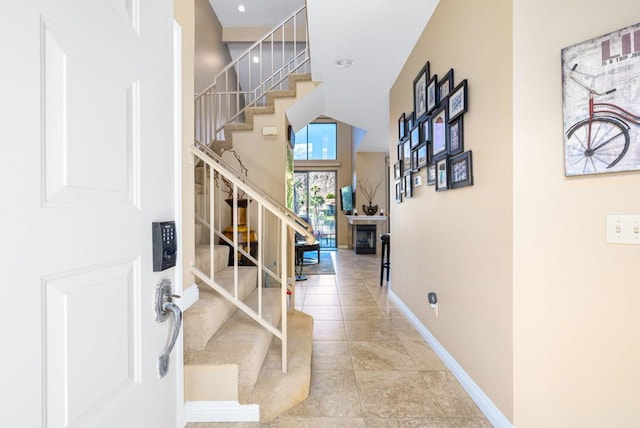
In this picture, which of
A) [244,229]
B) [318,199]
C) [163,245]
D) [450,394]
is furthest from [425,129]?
[318,199]

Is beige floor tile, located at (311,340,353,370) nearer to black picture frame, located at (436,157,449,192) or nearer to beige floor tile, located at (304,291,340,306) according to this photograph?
beige floor tile, located at (304,291,340,306)

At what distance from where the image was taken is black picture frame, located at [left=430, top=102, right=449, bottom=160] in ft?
6.85

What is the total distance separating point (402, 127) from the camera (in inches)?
125

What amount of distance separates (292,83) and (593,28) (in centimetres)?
310

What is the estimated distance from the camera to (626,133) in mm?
1219

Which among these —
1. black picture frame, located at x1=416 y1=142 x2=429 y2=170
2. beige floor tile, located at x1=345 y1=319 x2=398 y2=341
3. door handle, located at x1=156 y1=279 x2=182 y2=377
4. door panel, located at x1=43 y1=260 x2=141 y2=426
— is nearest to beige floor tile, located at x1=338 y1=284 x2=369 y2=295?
beige floor tile, located at x1=345 y1=319 x2=398 y2=341

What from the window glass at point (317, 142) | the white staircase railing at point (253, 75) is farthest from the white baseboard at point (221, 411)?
the window glass at point (317, 142)

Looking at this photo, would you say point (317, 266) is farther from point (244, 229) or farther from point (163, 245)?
point (163, 245)

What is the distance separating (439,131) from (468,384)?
170 centimetres

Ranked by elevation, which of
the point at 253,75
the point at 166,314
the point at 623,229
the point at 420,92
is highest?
the point at 253,75

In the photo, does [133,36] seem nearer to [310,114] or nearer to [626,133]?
[626,133]

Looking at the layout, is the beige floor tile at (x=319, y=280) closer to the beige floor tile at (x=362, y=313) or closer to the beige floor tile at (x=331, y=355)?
the beige floor tile at (x=362, y=313)

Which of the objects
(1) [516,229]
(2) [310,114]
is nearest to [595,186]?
(1) [516,229]

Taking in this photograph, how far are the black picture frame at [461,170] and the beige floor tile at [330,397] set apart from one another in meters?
1.46
